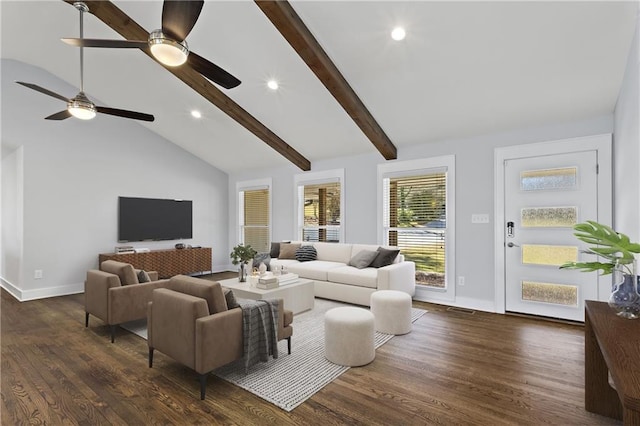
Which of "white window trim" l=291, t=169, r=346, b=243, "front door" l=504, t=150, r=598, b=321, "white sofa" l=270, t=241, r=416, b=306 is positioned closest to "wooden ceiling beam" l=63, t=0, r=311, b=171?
"white window trim" l=291, t=169, r=346, b=243

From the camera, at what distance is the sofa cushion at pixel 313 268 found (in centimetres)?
507

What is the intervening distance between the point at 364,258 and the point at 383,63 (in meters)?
2.77

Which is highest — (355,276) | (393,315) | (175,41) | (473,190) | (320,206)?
(175,41)

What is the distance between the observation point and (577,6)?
2629mm

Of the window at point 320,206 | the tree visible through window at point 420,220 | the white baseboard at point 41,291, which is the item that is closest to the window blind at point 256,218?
the window at point 320,206

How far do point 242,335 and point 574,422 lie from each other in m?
2.34

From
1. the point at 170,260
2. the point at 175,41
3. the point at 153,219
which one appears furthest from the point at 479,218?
the point at 153,219

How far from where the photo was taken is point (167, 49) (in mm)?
2262

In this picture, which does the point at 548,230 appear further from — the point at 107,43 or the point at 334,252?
the point at 107,43

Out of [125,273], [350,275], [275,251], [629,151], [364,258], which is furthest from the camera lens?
[275,251]

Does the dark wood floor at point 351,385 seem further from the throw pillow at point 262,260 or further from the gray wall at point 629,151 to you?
the throw pillow at point 262,260

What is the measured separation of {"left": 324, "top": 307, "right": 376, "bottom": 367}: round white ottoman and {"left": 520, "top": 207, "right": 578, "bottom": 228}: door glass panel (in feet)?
9.05

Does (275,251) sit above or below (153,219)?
below

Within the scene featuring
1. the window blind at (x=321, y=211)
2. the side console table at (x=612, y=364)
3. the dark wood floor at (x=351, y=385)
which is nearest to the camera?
the side console table at (x=612, y=364)
